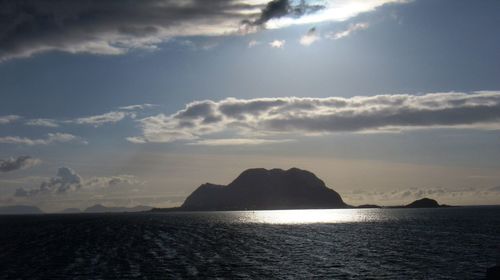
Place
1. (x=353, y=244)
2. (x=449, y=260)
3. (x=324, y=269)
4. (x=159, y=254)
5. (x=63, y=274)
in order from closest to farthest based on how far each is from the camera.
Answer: (x=63, y=274)
(x=324, y=269)
(x=449, y=260)
(x=159, y=254)
(x=353, y=244)

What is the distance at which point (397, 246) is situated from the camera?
108m

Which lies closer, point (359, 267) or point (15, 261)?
point (359, 267)

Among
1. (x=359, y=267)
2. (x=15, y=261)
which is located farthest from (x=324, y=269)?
(x=15, y=261)

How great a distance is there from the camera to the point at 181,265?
77.9 meters

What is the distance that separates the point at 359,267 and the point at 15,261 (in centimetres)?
5784

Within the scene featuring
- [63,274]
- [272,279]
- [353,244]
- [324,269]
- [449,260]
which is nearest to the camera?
[272,279]

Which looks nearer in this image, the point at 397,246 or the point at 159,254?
the point at 159,254

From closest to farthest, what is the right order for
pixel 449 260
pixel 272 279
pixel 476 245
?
pixel 272 279 → pixel 449 260 → pixel 476 245

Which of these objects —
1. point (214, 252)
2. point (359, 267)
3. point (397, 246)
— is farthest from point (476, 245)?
point (214, 252)

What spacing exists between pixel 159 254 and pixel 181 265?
1806 cm

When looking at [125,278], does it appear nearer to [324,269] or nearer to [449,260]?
[324,269]

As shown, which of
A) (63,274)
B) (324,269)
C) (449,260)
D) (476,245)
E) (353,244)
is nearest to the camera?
(63,274)

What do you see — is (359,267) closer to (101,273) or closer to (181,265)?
(181,265)

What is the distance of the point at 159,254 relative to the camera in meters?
94.7
